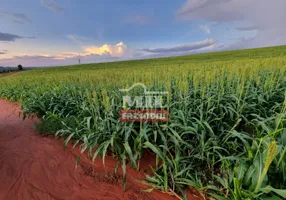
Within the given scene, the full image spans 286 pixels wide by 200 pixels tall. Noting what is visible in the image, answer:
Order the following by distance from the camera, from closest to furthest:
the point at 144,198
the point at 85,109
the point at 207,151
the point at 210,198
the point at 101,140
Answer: the point at 210,198 < the point at 144,198 < the point at 207,151 < the point at 101,140 < the point at 85,109

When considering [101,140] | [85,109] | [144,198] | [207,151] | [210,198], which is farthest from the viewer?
[85,109]

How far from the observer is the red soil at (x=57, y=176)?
2.52 metres

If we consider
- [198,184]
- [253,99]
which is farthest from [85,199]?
[253,99]

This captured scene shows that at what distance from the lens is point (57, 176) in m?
2.85

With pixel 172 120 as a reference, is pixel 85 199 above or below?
below

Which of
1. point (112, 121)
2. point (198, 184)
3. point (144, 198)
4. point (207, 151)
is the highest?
point (112, 121)

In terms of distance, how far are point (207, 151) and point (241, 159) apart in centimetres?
51

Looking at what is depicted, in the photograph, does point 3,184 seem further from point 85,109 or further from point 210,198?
point 210,198

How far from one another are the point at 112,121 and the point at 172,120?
1040mm

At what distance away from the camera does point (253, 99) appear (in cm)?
389

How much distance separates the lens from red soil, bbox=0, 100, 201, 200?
2.52 metres

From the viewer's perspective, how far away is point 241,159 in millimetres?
2266

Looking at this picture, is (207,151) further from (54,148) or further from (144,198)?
(54,148)

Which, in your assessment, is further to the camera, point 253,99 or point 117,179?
point 253,99
